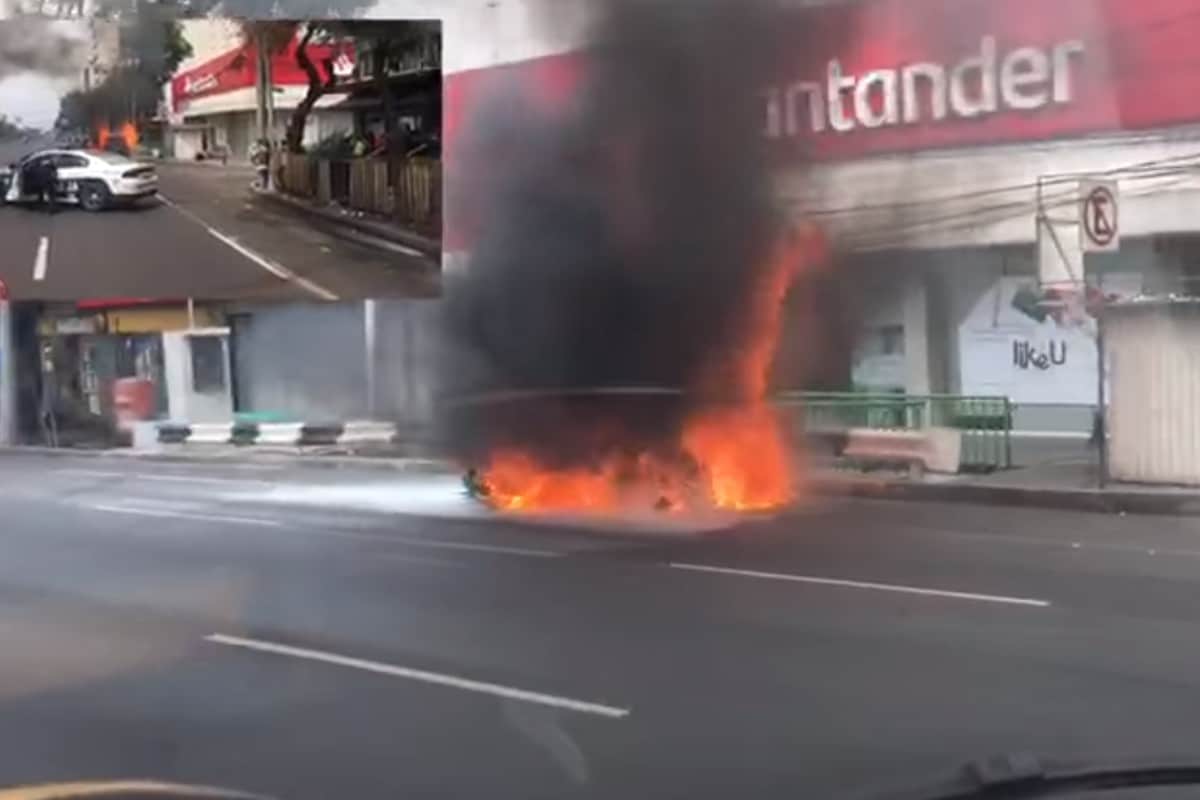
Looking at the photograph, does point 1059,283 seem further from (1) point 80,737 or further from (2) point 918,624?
(1) point 80,737

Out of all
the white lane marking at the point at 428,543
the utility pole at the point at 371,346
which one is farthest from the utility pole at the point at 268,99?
the white lane marking at the point at 428,543

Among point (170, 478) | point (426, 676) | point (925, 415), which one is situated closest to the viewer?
point (426, 676)

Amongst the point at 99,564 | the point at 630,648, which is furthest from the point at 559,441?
the point at 630,648

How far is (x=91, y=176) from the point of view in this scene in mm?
6578

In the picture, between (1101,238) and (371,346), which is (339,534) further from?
(1101,238)

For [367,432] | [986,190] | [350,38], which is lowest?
[367,432]

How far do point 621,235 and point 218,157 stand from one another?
184cm

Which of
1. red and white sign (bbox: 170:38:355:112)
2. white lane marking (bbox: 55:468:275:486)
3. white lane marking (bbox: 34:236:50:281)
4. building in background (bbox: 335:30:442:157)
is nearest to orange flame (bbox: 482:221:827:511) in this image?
white lane marking (bbox: 55:468:275:486)

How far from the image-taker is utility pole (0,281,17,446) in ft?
20.0

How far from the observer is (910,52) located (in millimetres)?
5762

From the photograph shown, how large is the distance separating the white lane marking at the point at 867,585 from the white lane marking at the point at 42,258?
10.0 feet

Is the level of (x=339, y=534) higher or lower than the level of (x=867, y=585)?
higher

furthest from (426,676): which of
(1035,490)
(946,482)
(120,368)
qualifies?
(1035,490)

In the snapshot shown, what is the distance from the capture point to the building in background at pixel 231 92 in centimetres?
659
